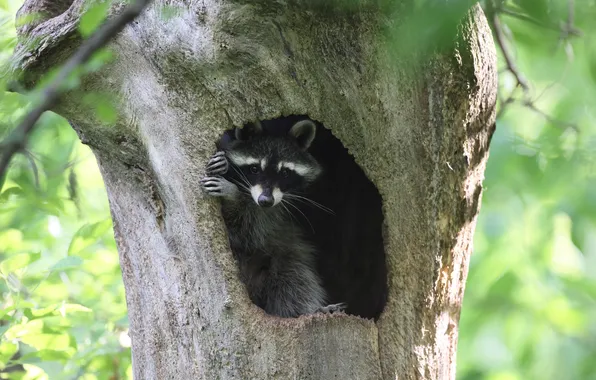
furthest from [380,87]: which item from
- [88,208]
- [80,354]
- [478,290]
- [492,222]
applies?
[88,208]

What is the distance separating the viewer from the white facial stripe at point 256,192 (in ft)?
9.92

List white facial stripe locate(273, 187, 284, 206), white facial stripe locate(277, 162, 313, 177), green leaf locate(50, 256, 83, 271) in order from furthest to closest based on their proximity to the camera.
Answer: white facial stripe locate(277, 162, 313, 177)
white facial stripe locate(273, 187, 284, 206)
green leaf locate(50, 256, 83, 271)

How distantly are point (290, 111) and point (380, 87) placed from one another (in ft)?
1.07

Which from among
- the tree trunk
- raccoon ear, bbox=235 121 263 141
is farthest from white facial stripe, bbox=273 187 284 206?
the tree trunk

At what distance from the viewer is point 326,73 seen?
2.31 metres

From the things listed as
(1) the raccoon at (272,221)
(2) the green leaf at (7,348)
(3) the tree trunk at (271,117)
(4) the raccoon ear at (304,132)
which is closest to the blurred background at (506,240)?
(2) the green leaf at (7,348)

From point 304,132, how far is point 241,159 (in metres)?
0.34

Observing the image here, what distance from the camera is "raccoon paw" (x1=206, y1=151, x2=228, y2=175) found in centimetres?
248

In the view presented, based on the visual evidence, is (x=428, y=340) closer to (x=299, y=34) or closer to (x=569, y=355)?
(x=569, y=355)

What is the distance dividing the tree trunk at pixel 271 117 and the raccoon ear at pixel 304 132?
2.84ft

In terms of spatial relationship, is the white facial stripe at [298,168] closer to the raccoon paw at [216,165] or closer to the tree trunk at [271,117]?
the raccoon paw at [216,165]

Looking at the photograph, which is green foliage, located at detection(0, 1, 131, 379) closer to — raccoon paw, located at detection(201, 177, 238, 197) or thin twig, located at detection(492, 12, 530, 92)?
raccoon paw, located at detection(201, 177, 238, 197)

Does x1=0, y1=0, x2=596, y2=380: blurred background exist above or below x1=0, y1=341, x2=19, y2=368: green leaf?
above

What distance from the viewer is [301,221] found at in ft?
11.7
